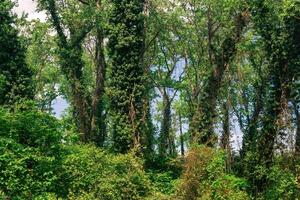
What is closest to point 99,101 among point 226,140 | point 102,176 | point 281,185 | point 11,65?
point 11,65

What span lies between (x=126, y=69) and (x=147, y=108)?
3.52m

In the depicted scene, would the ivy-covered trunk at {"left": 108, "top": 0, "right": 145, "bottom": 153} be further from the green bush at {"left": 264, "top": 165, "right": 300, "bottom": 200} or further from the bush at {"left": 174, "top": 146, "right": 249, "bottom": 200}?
the bush at {"left": 174, "top": 146, "right": 249, "bottom": 200}

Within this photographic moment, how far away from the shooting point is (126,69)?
39.3m

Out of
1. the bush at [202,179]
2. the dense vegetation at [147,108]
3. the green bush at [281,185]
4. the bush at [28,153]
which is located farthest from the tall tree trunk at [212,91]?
the bush at [28,153]

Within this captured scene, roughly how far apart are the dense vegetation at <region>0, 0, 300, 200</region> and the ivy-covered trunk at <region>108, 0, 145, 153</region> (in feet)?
0.28

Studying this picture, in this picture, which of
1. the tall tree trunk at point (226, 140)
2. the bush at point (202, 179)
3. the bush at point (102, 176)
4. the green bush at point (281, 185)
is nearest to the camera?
the bush at point (102, 176)

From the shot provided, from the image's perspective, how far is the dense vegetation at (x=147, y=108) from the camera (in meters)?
28.1

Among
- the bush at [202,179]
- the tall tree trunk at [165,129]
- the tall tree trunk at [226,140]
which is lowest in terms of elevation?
the bush at [202,179]

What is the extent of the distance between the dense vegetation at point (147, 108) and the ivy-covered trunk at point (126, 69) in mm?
84

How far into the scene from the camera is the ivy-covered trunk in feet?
126

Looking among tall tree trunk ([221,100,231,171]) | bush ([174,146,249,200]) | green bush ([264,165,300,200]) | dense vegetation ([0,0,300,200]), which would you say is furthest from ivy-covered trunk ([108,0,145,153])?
bush ([174,146,249,200])

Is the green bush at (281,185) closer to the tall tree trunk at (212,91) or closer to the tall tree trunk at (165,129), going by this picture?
the tall tree trunk at (212,91)

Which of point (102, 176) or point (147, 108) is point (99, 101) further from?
point (102, 176)

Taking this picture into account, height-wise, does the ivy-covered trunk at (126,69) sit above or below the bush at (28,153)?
above
